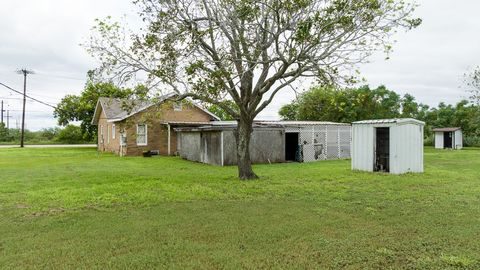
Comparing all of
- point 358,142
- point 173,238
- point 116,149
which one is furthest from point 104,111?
point 173,238

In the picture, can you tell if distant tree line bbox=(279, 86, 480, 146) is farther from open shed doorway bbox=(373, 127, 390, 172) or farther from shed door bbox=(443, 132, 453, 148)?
open shed doorway bbox=(373, 127, 390, 172)

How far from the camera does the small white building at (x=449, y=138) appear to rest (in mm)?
33219

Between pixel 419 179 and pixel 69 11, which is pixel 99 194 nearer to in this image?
pixel 69 11

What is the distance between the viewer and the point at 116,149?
1043 inches

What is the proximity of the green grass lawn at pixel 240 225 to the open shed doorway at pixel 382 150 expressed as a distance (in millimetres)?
3868

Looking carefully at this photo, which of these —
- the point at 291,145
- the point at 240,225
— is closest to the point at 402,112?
the point at 291,145

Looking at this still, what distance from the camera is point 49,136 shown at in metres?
53.6

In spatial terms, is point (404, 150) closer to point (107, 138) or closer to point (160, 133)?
point (160, 133)

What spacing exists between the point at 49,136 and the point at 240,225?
55010 millimetres

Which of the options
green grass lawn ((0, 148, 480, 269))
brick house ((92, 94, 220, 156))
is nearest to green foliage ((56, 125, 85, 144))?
Answer: brick house ((92, 94, 220, 156))

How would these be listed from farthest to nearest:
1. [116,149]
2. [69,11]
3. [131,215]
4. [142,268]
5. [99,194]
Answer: [116,149]
[69,11]
[99,194]
[131,215]
[142,268]

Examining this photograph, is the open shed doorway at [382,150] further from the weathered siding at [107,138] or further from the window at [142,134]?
the weathered siding at [107,138]

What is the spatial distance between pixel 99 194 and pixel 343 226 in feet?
19.7

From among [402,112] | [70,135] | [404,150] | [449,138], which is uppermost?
[402,112]
